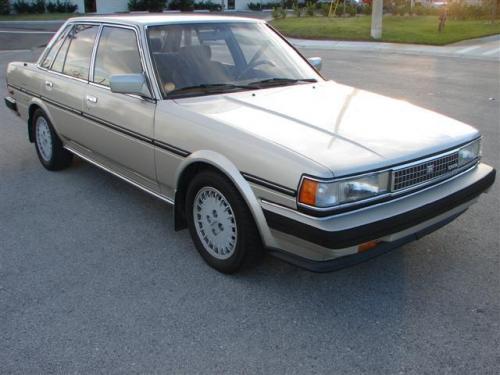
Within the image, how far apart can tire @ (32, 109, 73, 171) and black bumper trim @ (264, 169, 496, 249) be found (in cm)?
326

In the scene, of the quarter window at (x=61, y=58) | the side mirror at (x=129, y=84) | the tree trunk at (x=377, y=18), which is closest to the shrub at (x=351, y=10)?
the tree trunk at (x=377, y=18)

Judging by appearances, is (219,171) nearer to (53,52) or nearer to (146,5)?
(53,52)

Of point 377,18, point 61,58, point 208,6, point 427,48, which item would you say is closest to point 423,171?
point 61,58

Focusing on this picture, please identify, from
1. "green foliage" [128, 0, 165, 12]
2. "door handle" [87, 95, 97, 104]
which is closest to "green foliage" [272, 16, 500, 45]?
"green foliage" [128, 0, 165, 12]

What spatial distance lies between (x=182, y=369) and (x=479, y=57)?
15.7 meters

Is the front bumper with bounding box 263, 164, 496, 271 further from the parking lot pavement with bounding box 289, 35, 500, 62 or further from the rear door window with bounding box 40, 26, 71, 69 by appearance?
the parking lot pavement with bounding box 289, 35, 500, 62

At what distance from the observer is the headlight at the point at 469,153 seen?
3514mm

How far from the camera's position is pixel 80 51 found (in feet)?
16.4

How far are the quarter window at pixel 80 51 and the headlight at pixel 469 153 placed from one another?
3164mm

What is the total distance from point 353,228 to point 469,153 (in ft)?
4.12

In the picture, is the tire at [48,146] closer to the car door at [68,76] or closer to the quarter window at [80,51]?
the car door at [68,76]

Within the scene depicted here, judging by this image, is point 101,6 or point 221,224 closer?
point 221,224

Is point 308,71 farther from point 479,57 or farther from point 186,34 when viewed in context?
point 479,57

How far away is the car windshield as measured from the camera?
402cm
